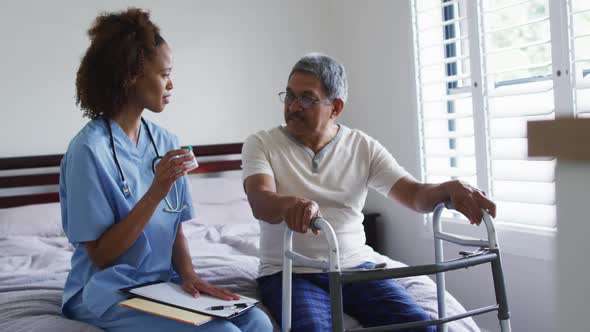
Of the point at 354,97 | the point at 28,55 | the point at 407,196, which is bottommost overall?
the point at 407,196

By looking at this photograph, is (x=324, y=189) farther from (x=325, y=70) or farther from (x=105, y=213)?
(x=105, y=213)

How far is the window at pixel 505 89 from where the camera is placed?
7.29 feet

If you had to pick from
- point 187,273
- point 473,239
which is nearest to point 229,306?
point 187,273

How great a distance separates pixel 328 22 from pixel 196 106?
3.39 ft

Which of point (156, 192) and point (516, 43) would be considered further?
point (516, 43)

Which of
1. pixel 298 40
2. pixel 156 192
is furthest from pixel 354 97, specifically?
pixel 156 192

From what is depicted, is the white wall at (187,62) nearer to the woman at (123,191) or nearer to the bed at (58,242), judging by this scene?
the bed at (58,242)

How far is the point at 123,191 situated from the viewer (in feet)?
5.20

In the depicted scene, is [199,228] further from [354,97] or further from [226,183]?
[354,97]

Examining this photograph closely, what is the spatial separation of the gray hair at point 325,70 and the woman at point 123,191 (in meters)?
0.42

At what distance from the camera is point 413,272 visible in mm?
1257

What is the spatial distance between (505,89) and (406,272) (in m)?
1.52

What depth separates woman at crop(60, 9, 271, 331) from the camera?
4.89 feet

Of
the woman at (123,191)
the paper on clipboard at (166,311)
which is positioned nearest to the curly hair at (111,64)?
the woman at (123,191)
